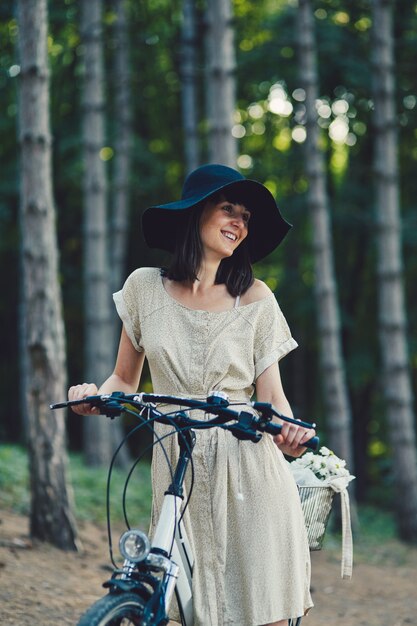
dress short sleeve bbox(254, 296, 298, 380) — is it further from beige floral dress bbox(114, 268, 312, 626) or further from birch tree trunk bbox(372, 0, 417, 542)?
birch tree trunk bbox(372, 0, 417, 542)

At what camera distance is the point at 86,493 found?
10.9 meters

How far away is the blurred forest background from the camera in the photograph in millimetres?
13078

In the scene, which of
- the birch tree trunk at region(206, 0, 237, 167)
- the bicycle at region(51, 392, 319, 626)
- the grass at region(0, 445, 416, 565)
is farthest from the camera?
the grass at region(0, 445, 416, 565)

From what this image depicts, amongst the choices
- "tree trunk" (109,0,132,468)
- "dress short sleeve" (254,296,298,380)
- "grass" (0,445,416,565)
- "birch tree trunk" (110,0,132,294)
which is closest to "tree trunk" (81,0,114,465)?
"grass" (0,445,416,565)

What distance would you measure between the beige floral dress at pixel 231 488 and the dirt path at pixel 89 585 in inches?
93.0

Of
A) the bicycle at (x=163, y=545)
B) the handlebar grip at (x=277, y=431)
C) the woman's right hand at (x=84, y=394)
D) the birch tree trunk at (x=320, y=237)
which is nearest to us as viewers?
the bicycle at (x=163, y=545)

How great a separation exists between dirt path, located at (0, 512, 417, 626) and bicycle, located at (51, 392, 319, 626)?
254cm

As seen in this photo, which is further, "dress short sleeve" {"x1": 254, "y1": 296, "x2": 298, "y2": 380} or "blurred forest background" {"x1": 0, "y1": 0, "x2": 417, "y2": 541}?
"blurred forest background" {"x1": 0, "y1": 0, "x2": 417, "y2": 541}

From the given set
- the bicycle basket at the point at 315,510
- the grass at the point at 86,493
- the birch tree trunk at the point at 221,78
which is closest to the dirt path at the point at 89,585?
the grass at the point at 86,493

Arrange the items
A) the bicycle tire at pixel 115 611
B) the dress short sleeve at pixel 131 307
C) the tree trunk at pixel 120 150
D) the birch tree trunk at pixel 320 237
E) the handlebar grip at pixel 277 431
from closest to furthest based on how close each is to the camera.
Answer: the bicycle tire at pixel 115 611 → the handlebar grip at pixel 277 431 → the dress short sleeve at pixel 131 307 → the birch tree trunk at pixel 320 237 → the tree trunk at pixel 120 150

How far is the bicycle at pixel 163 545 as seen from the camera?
9.96ft

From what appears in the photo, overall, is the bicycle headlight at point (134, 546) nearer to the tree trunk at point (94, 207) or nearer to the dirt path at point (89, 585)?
the dirt path at point (89, 585)

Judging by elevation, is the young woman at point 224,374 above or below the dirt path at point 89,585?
above

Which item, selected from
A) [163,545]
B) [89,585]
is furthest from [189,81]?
[163,545]
